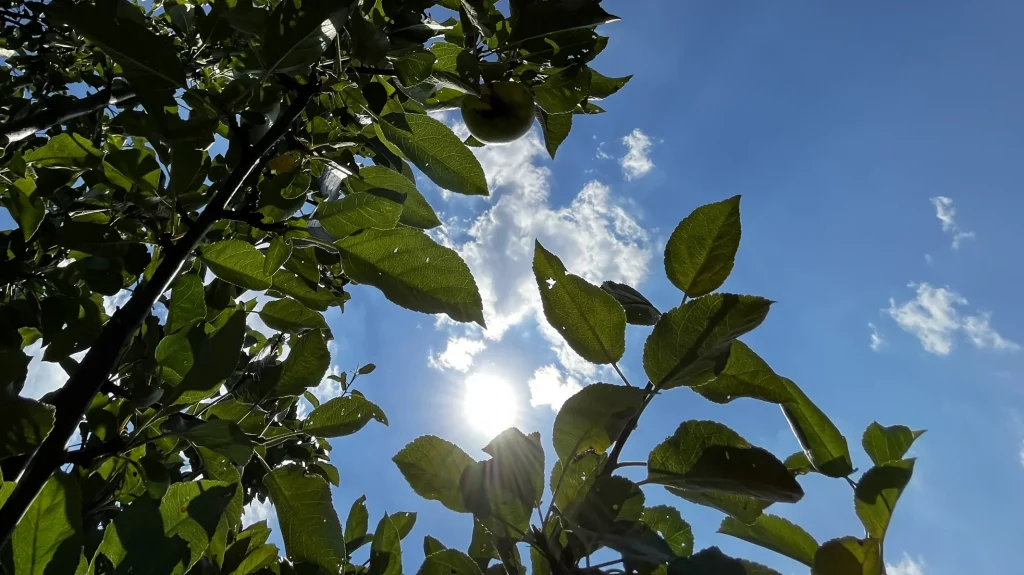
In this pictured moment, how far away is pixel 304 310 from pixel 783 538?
1110 millimetres

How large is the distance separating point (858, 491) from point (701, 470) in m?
0.24

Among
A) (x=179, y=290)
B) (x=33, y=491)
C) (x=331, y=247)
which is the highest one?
(x=331, y=247)

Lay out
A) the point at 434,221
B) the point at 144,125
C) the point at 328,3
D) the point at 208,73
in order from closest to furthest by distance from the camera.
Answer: the point at 328,3 < the point at 144,125 < the point at 434,221 < the point at 208,73

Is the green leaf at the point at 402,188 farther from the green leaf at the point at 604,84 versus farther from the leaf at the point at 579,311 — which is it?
the leaf at the point at 579,311

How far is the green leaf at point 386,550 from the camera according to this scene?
1.13 m

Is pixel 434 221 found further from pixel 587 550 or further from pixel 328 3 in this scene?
pixel 587 550

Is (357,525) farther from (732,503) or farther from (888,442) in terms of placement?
(888,442)

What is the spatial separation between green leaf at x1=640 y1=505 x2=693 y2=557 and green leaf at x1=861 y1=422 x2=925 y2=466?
1.28 ft

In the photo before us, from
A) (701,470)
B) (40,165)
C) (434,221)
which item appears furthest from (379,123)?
(701,470)

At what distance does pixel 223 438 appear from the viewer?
3.04 feet

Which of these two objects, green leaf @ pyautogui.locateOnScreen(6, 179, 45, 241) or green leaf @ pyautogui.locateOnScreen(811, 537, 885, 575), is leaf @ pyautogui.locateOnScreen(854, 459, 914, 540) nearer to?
green leaf @ pyautogui.locateOnScreen(811, 537, 885, 575)

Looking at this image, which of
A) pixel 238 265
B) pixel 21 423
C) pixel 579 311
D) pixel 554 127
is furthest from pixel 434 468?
pixel 554 127

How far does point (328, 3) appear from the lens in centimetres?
94

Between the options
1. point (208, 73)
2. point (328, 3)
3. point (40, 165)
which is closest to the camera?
point (328, 3)
